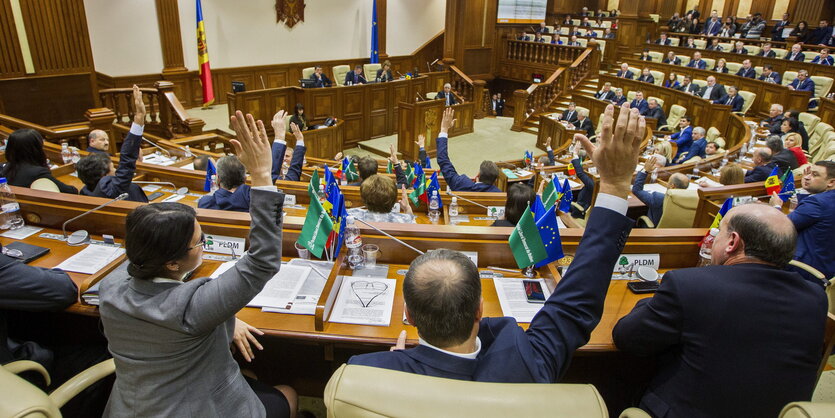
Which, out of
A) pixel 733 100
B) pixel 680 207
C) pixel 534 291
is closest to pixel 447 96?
pixel 733 100

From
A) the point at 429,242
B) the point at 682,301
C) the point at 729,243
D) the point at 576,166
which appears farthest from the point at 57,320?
the point at 576,166

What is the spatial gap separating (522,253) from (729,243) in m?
0.78

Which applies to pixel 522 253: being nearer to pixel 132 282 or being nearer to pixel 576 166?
pixel 132 282

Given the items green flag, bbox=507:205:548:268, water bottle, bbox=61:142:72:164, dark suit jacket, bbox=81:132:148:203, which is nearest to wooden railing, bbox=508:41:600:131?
water bottle, bbox=61:142:72:164

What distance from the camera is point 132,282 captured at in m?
1.38

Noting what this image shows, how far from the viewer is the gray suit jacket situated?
1317 mm

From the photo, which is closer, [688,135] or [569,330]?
[569,330]

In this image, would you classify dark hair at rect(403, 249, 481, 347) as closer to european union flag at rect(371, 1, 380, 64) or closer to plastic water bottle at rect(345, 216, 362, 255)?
plastic water bottle at rect(345, 216, 362, 255)

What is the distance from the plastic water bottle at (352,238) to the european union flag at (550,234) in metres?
0.80

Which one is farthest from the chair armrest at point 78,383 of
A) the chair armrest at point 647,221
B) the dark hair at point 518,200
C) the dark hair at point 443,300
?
the chair armrest at point 647,221

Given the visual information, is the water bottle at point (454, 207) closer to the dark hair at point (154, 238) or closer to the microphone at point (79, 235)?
the microphone at point (79, 235)

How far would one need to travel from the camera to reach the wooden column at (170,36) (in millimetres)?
9008

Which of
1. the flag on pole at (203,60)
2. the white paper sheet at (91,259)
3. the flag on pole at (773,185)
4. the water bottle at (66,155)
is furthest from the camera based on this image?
the flag on pole at (203,60)

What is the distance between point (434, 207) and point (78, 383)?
7.60 ft
